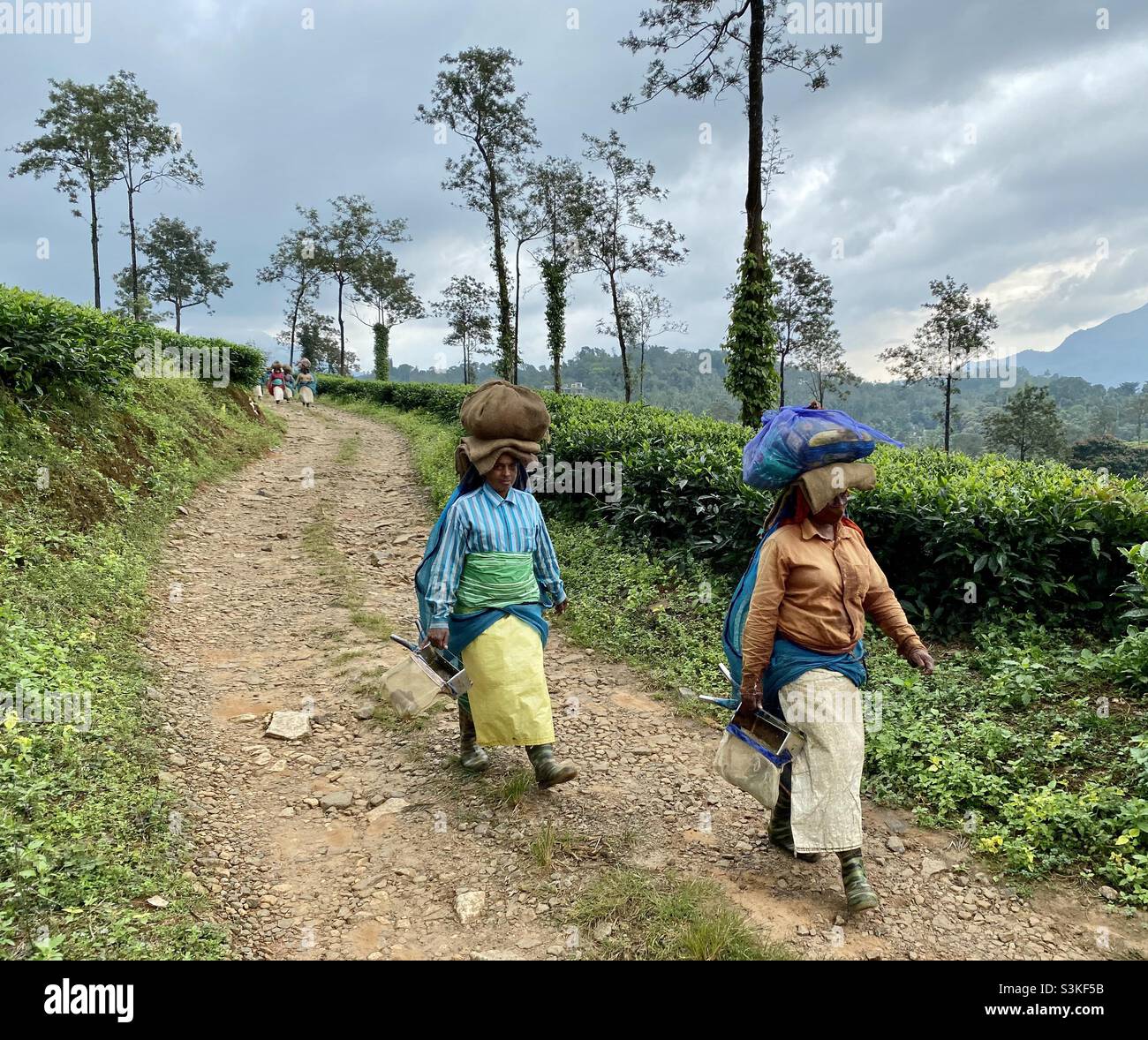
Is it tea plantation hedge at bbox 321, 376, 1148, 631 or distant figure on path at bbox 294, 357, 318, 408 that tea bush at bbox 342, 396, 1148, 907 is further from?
distant figure on path at bbox 294, 357, 318, 408

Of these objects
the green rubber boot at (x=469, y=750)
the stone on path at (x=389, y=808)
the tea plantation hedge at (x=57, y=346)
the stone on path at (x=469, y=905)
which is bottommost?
the stone on path at (x=469, y=905)

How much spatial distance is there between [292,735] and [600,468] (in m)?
5.30

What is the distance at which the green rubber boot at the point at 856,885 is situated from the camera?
2965 millimetres

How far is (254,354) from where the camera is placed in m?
20.2

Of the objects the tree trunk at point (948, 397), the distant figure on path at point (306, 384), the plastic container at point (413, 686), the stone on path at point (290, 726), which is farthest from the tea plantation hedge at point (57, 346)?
the tree trunk at point (948, 397)

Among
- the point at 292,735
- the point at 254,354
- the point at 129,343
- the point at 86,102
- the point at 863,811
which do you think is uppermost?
the point at 86,102

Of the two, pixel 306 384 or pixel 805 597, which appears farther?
pixel 306 384

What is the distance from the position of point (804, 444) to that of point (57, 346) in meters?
8.23

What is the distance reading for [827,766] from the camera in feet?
9.77

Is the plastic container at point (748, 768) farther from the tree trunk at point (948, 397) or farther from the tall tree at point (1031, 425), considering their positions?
the tall tree at point (1031, 425)

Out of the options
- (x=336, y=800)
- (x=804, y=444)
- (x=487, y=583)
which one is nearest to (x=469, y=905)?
(x=336, y=800)

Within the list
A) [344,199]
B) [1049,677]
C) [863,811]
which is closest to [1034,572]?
[1049,677]

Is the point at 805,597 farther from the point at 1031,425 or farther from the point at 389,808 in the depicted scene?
the point at 1031,425

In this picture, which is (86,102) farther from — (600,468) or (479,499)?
(479,499)
